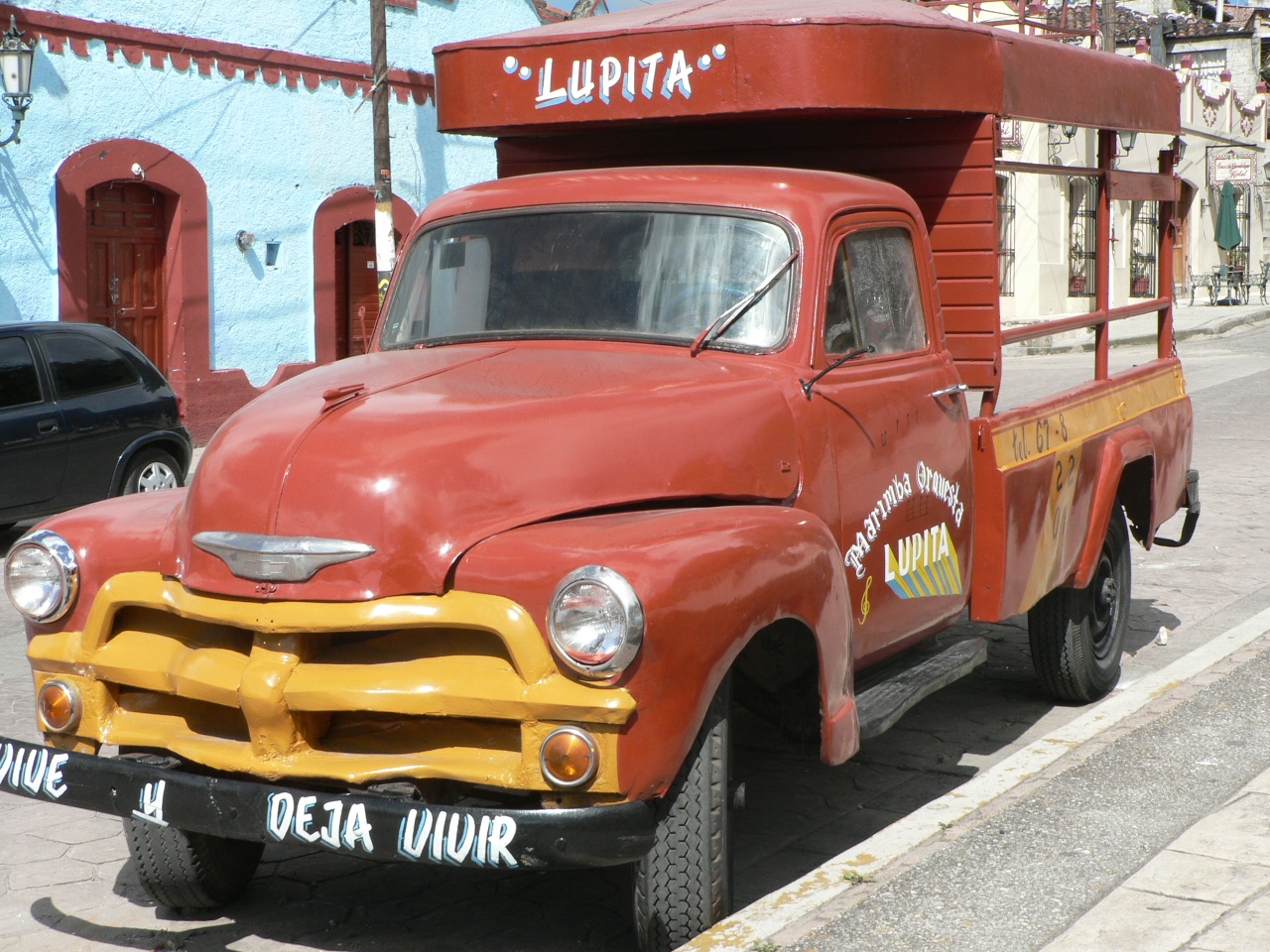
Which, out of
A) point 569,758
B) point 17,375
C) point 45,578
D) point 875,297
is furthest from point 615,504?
point 17,375

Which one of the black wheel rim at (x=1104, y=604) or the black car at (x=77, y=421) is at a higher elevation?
the black car at (x=77, y=421)

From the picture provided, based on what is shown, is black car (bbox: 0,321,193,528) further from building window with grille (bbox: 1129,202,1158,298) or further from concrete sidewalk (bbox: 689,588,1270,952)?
concrete sidewalk (bbox: 689,588,1270,952)

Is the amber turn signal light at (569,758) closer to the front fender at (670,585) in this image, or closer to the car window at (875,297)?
the front fender at (670,585)

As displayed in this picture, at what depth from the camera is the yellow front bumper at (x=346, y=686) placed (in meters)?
3.15

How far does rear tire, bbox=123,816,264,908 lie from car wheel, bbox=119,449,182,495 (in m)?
6.68

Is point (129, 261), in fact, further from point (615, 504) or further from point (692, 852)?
point (692, 852)

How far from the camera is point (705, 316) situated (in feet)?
14.1

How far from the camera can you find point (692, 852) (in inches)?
134

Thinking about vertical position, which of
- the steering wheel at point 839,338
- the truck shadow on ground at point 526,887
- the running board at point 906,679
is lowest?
the truck shadow on ground at point 526,887

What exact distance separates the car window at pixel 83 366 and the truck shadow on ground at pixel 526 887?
630cm

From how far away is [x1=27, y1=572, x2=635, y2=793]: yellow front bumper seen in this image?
10.3ft

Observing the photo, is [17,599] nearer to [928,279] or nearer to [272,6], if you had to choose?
[928,279]

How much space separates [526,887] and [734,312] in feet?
5.67

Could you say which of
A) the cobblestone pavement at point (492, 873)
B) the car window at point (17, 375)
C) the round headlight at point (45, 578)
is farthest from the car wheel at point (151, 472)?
the round headlight at point (45, 578)
